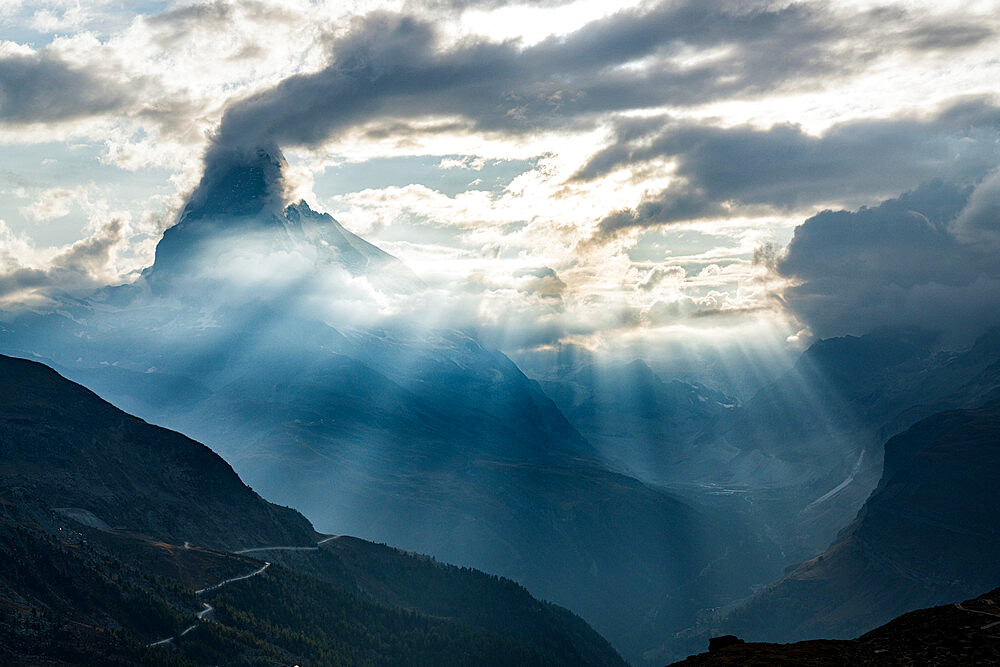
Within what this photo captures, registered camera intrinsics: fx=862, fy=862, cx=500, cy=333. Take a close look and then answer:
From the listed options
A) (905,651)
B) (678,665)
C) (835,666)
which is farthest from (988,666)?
(678,665)

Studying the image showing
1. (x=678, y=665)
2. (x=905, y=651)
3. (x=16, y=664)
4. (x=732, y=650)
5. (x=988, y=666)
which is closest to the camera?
(x=988, y=666)

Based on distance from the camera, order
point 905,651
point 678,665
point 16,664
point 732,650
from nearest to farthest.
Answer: point 905,651 → point 678,665 → point 732,650 → point 16,664

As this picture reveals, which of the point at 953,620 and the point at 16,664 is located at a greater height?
the point at 16,664

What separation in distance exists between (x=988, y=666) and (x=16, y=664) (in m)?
199

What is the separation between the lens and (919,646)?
94750 mm

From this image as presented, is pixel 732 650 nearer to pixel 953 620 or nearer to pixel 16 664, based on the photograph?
pixel 953 620

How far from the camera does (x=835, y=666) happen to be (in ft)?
323

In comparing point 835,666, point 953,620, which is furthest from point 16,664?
point 953,620

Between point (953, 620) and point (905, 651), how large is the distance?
25.6 feet

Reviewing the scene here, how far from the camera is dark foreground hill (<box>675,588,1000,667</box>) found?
90688 millimetres

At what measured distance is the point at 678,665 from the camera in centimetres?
10631

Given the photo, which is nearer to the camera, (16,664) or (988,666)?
(988,666)

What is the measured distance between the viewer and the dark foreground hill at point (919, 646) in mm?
90688

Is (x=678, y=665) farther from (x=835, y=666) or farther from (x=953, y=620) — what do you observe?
(x=953, y=620)
